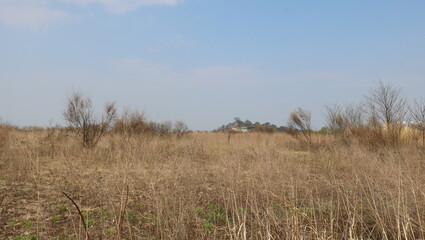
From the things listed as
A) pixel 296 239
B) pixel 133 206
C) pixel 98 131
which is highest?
pixel 98 131

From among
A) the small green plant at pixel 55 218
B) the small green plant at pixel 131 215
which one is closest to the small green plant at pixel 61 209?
the small green plant at pixel 55 218

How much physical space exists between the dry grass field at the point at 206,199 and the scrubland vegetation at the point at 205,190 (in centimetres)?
3

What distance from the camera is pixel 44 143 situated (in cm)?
1275

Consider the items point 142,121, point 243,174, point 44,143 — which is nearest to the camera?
point 243,174

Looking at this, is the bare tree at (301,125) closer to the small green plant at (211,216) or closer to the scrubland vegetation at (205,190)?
the scrubland vegetation at (205,190)

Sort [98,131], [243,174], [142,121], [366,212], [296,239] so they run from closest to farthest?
[296,239] → [366,212] → [243,174] → [98,131] → [142,121]

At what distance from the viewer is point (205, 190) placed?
7992 mm

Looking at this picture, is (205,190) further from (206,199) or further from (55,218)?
(55,218)

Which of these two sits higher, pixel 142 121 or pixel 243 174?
pixel 142 121

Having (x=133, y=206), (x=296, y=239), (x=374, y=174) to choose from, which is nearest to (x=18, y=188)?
(x=133, y=206)

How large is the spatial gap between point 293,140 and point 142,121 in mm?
10009

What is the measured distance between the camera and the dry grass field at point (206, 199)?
404 cm

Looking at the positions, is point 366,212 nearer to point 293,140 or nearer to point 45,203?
point 45,203

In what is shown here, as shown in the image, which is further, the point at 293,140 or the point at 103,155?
the point at 293,140
